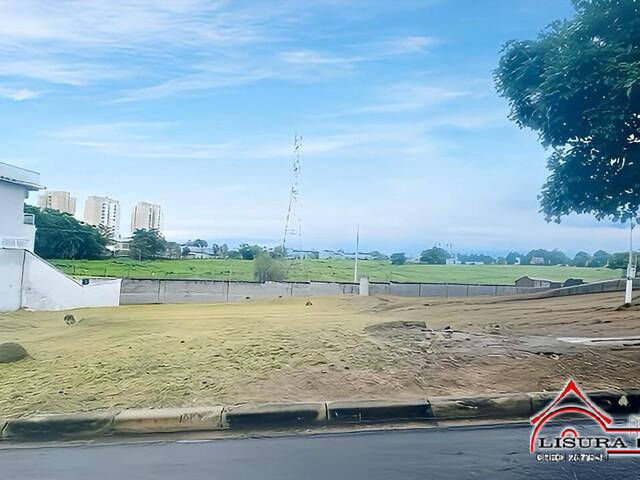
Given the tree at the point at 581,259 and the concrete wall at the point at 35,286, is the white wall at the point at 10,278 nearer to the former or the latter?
the concrete wall at the point at 35,286

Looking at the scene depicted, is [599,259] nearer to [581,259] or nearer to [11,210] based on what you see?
[581,259]

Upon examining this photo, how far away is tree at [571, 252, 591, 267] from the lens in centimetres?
1733

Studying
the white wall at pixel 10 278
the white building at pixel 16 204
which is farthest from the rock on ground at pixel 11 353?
the white building at pixel 16 204

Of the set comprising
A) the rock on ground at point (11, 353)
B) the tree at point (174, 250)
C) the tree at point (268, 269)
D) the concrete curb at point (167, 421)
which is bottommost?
the concrete curb at point (167, 421)

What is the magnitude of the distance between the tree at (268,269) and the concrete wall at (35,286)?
8.01 m

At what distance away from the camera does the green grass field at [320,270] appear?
22.1 metres

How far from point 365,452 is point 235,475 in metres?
0.99

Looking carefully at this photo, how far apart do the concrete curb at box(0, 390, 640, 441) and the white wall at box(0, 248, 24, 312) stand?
1618 cm

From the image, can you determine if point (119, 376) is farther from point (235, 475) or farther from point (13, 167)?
point (13, 167)

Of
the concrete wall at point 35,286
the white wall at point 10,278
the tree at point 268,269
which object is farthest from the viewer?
the tree at point 268,269

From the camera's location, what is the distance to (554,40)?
32.0ft

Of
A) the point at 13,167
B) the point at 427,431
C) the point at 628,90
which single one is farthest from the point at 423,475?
the point at 13,167

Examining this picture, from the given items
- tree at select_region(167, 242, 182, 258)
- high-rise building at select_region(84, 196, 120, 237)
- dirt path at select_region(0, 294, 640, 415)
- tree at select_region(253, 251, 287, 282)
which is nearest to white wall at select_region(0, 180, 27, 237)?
high-rise building at select_region(84, 196, 120, 237)

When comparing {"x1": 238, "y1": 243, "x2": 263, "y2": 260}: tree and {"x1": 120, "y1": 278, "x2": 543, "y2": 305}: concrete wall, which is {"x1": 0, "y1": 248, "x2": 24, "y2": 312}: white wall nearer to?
{"x1": 120, "y1": 278, "x2": 543, "y2": 305}: concrete wall
